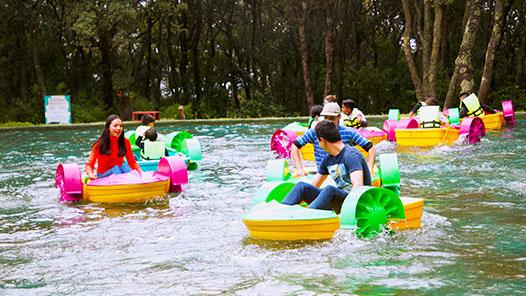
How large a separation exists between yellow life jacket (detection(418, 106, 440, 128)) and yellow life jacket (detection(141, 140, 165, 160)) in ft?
22.7

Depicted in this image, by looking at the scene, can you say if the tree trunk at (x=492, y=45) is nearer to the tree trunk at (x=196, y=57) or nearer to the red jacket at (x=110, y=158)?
the tree trunk at (x=196, y=57)

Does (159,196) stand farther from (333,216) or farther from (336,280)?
(336,280)

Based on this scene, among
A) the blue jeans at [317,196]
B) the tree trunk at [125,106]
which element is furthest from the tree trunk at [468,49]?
the blue jeans at [317,196]

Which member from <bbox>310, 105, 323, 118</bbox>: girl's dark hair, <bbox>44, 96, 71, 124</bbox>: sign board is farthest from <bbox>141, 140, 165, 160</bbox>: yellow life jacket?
<bbox>44, 96, 71, 124</bbox>: sign board

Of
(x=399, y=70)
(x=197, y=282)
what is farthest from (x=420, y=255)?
(x=399, y=70)

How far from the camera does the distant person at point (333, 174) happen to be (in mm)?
7383

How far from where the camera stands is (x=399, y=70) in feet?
126

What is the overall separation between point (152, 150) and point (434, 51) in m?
16.1

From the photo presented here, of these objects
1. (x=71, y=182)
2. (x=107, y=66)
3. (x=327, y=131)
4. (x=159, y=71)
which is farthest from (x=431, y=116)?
(x=159, y=71)

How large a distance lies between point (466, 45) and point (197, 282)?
19.8m

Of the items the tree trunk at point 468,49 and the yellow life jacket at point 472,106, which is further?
the tree trunk at point 468,49

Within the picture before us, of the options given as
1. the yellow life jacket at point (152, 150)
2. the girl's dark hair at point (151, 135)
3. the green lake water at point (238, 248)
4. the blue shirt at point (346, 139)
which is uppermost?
the blue shirt at point (346, 139)

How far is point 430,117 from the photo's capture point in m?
17.0

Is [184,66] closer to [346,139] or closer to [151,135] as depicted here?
[151,135]
